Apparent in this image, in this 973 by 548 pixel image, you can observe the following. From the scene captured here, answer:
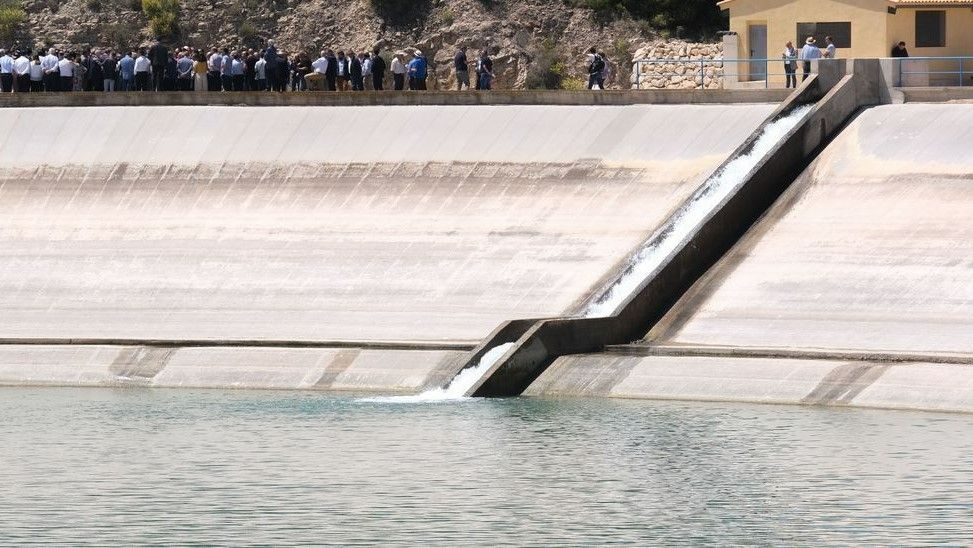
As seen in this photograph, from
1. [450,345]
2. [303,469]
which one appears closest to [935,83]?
[450,345]

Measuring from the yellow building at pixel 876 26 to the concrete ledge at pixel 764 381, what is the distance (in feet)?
41.1

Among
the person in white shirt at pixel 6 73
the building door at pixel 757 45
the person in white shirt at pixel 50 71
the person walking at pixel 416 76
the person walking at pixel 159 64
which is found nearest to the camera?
the building door at pixel 757 45

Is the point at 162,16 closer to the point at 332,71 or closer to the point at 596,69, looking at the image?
the point at 332,71

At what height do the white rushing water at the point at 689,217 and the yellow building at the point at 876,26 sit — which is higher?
the yellow building at the point at 876,26

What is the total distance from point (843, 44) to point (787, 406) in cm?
1532

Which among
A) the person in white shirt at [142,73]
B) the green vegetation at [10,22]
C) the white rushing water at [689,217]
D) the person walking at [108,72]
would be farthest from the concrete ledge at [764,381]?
the green vegetation at [10,22]

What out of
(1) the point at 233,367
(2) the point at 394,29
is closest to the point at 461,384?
(1) the point at 233,367

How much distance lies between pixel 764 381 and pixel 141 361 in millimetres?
11208

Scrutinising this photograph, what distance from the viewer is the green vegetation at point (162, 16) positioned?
57.2 metres

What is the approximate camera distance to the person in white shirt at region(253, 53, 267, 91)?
45500mm

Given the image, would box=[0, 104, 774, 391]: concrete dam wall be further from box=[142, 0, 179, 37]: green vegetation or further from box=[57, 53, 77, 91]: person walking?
box=[142, 0, 179, 37]: green vegetation

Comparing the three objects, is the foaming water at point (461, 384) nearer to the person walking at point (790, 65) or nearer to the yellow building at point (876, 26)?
the person walking at point (790, 65)

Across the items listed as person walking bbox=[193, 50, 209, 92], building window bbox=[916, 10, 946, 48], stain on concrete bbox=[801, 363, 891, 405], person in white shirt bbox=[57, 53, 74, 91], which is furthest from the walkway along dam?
building window bbox=[916, 10, 946, 48]

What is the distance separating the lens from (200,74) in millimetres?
46406
